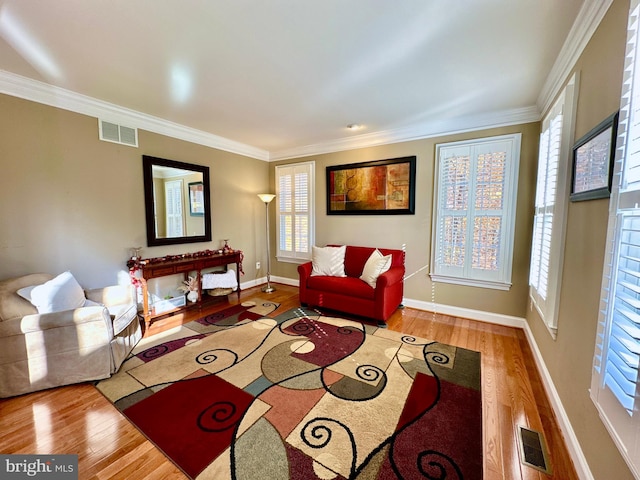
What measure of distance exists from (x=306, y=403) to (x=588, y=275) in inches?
73.6

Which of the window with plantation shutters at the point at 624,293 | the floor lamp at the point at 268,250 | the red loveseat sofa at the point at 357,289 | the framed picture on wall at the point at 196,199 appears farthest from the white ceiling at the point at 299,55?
the red loveseat sofa at the point at 357,289

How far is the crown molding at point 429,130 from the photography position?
291 cm

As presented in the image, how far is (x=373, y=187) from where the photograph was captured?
3.86 m

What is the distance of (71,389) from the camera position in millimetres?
1941

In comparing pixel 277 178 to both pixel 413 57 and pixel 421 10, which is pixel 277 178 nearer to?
pixel 413 57

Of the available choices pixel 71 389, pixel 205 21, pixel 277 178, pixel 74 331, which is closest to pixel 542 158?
pixel 205 21

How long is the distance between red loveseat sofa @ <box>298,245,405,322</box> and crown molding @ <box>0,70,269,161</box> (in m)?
2.48

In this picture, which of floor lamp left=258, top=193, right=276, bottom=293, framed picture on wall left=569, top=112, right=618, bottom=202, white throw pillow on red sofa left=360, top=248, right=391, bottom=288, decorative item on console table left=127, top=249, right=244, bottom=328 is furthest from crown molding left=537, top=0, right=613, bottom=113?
decorative item on console table left=127, top=249, right=244, bottom=328

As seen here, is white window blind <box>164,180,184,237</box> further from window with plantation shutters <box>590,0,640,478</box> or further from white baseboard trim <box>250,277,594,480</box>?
window with plantation shutters <box>590,0,640,478</box>

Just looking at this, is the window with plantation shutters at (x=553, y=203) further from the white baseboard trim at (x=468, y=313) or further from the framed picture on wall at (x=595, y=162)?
the white baseboard trim at (x=468, y=313)

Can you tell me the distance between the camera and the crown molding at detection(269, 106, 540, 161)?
291 centimetres

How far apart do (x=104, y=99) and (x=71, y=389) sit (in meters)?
2.80

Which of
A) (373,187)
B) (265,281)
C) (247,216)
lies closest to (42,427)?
(247,216)

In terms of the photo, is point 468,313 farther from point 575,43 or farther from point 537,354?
point 575,43
